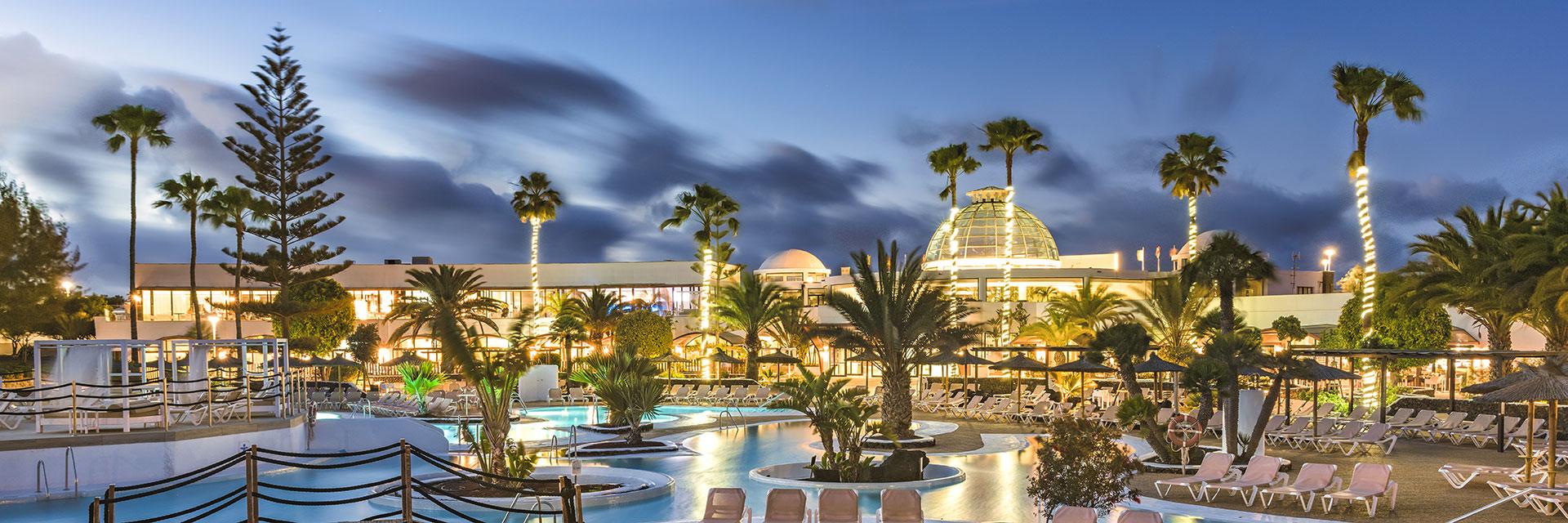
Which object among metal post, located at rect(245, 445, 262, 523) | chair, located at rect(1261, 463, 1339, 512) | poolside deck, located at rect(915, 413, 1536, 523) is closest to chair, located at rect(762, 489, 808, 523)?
metal post, located at rect(245, 445, 262, 523)

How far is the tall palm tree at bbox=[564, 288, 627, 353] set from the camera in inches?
1683

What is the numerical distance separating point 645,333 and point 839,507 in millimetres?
33562

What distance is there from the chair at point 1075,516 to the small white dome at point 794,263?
5773cm

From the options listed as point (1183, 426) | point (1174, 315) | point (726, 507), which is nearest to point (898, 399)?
point (1183, 426)

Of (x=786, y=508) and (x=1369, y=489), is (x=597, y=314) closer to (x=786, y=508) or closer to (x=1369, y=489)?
(x=786, y=508)

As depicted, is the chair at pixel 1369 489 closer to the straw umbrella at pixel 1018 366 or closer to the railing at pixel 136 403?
the straw umbrella at pixel 1018 366

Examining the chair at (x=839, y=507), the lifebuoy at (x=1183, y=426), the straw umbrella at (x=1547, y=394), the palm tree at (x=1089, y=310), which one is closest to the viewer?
the chair at (x=839, y=507)

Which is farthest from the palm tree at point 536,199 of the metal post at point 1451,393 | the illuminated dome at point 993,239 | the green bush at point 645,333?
the metal post at point 1451,393

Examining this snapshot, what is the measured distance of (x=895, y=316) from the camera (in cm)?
2275

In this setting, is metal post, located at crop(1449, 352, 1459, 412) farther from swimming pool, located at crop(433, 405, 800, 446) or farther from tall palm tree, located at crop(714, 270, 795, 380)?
tall palm tree, located at crop(714, 270, 795, 380)

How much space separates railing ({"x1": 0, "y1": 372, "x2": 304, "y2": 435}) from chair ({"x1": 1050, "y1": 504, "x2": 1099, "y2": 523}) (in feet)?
40.2

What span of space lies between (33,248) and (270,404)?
2545cm

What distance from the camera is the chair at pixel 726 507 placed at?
488 inches

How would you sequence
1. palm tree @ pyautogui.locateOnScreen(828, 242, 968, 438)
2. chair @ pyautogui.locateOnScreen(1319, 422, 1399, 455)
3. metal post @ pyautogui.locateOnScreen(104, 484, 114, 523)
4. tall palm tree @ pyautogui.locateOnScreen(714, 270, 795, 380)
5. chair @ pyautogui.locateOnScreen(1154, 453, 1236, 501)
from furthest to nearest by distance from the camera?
1. tall palm tree @ pyautogui.locateOnScreen(714, 270, 795, 380)
2. palm tree @ pyautogui.locateOnScreen(828, 242, 968, 438)
3. chair @ pyautogui.locateOnScreen(1319, 422, 1399, 455)
4. chair @ pyautogui.locateOnScreen(1154, 453, 1236, 501)
5. metal post @ pyautogui.locateOnScreen(104, 484, 114, 523)
